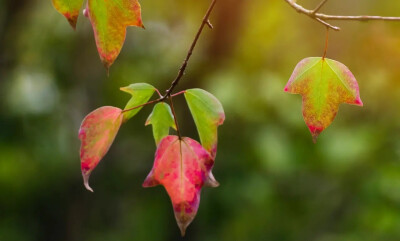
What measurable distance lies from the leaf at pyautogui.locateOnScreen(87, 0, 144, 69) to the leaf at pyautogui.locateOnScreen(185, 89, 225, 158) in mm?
99

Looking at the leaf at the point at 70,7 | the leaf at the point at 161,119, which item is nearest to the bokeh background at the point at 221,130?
the leaf at the point at 161,119

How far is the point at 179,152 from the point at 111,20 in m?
0.14

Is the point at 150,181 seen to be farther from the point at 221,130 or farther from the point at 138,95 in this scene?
the point at 221,130

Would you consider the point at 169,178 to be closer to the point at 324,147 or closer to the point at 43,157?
the point at 324,147

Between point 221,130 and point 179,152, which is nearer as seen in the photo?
point 179,152

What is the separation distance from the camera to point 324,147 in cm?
215

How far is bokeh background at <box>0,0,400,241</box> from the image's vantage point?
2234 millimetres

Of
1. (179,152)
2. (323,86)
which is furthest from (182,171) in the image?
(323,86)

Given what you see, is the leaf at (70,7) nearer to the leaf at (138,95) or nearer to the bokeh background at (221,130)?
the leaf at (138,95)

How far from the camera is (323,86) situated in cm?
59

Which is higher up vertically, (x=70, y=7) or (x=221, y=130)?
(x=70, y=7)

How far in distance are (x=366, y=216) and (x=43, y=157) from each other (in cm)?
146

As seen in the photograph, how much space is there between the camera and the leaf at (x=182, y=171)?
585 millimetres

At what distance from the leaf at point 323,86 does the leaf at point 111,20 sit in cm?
16
